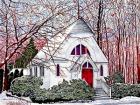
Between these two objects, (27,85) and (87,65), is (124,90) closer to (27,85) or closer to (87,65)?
(87,65)

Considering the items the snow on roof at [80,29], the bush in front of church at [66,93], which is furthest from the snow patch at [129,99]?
the snow on roof at [80,29]

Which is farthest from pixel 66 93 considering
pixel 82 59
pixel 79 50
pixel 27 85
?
pixel 79 50

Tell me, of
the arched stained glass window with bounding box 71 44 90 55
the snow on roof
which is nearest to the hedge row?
the arched stained glass window with bounding box 71 44 90 55

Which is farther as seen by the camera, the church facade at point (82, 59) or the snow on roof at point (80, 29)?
the snow on roof at point (80, 29)

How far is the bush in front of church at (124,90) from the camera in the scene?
33531 mm

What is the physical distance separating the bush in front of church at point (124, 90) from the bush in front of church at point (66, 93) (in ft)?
10.0

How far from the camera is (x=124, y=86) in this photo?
33438mm

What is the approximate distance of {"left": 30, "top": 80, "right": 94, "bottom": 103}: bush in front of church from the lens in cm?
3045

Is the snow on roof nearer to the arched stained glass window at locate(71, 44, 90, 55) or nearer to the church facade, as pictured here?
the church facade

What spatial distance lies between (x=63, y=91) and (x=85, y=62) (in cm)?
510

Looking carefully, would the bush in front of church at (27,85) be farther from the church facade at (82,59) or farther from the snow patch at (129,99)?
the snow patch at (129,99)

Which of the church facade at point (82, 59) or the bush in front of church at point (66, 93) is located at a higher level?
the church facade at point (82, 59)

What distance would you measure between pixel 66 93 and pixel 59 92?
23.6 inches

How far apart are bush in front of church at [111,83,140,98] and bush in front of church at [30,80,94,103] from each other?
3061 mm
